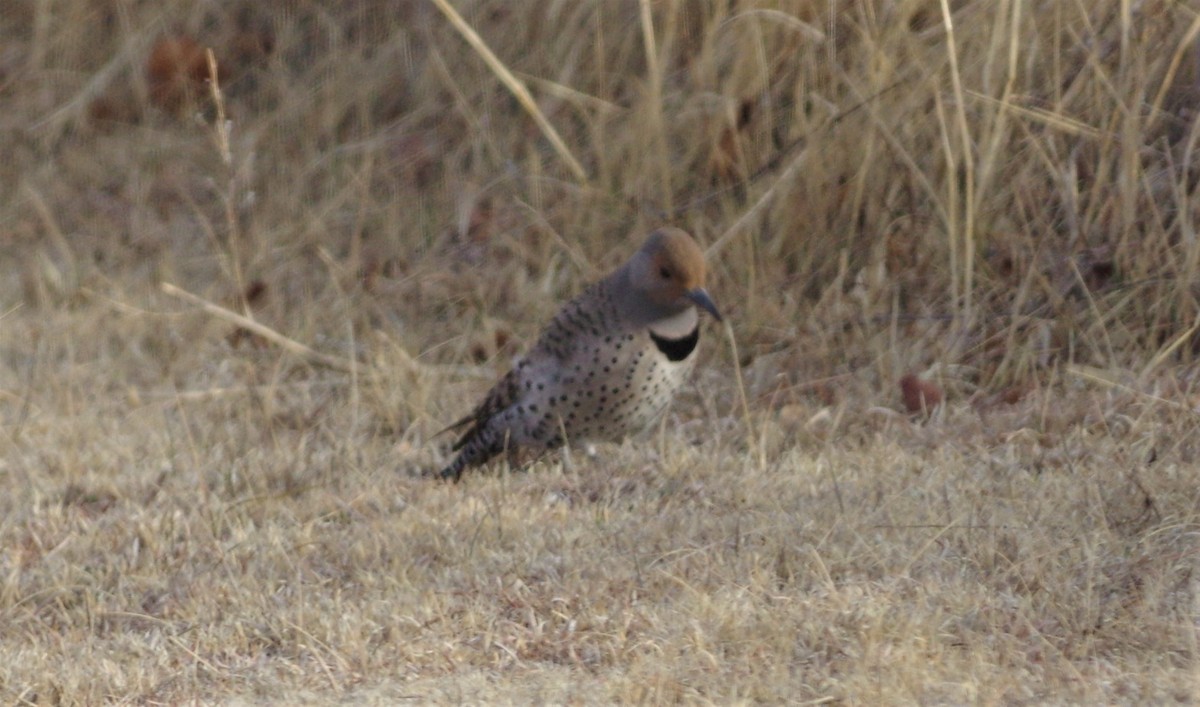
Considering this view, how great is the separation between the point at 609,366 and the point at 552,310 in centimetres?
117

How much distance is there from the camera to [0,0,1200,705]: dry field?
2.93m

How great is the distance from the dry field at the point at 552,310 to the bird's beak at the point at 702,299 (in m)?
0.23

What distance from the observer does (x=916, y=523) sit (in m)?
3.38

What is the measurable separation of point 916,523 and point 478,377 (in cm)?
187

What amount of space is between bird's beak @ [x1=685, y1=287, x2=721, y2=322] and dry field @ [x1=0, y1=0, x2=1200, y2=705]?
23cm

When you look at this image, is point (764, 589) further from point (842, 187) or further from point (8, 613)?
point (842, 187)

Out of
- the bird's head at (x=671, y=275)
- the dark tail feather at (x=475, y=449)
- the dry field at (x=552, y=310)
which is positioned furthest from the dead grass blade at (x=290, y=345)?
the bird's head at (x=671, y=275)

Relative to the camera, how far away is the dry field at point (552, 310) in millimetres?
2934

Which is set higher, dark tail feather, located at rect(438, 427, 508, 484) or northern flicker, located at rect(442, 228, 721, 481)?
northern flicker, located at rect(442, 228, 721, 481)

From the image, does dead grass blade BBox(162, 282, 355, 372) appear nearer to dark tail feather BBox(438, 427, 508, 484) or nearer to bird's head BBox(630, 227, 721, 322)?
dark tail feather BBox(438, 427, 508, 484)

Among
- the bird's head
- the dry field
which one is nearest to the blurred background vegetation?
the dry field

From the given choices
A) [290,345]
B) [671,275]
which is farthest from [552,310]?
[671,275]

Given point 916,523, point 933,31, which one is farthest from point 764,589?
point 933,31

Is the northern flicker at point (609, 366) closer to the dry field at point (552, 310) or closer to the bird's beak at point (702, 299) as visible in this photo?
the bird's beak at point (702, 299)
